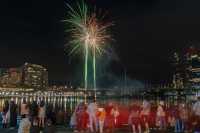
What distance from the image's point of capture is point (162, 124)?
971 inches

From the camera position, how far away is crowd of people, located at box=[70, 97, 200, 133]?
23.4 meters

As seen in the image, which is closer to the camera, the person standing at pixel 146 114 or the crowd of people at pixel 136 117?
the person standing at pixel 146 114

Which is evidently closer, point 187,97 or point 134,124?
point 134,124

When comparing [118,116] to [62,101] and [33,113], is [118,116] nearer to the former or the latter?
[62,101]

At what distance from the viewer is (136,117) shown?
23344 millimetres

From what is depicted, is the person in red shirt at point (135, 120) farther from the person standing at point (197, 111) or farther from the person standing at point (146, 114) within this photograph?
the person standing at point (197, 111)

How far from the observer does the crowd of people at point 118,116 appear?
2336 centimetres

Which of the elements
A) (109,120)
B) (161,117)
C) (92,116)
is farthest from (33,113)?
(161,117)

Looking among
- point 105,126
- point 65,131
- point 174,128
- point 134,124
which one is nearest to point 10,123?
point 65,131

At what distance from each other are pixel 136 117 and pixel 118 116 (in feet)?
6.07

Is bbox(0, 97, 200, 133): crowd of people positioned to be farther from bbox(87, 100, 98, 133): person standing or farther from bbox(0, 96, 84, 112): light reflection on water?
bbox(0, 96, 84, 112): light reflection on water

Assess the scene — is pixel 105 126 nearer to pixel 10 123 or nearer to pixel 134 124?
pixel 134 124

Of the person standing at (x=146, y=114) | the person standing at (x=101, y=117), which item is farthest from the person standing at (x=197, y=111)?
the person standing at (x=101, y=117)

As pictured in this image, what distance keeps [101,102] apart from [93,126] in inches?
83.0
